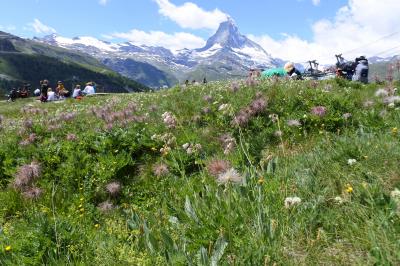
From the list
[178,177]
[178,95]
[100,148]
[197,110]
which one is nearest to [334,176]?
[178,177]

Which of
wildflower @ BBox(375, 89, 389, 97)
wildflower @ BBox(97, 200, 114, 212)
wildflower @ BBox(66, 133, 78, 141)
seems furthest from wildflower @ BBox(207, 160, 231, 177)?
wildflower @ BBox(375, 89, 389, 97)

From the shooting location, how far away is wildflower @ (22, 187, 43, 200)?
25.7 feet

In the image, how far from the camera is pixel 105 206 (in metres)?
7.36

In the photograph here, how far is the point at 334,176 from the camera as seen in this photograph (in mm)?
5020

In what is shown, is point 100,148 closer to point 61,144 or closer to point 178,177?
point 61,144

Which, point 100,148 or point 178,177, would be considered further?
point 100,148

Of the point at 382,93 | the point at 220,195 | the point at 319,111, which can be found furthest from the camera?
the point at 382,93

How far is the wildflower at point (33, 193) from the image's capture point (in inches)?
308

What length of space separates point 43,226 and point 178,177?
3.09 meters

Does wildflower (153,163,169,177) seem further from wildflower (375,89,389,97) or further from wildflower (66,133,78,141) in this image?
wildflower (375,89,389,97)

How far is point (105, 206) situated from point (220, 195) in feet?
10.2

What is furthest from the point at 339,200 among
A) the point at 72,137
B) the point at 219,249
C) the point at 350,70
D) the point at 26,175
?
the point at 350,70

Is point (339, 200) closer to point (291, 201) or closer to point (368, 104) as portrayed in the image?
point (291, 201)

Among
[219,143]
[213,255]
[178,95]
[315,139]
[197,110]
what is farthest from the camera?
[178,95]
